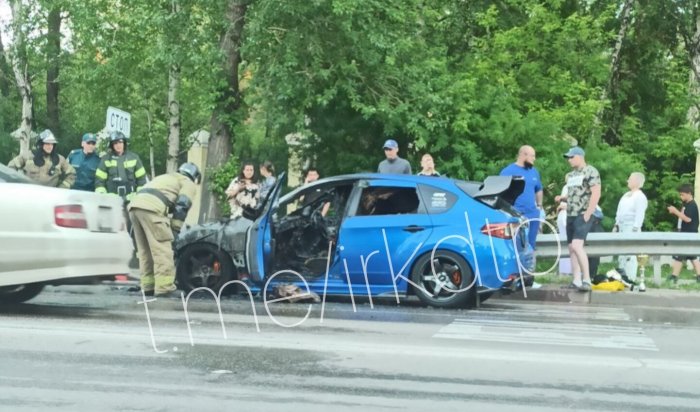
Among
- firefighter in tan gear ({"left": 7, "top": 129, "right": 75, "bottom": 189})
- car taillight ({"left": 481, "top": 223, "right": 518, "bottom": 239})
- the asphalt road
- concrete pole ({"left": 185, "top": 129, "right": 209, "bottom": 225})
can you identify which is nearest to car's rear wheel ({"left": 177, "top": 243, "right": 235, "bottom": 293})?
the asphalt road

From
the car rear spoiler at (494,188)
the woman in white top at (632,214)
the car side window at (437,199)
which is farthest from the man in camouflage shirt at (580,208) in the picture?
the car side window at (437,199)

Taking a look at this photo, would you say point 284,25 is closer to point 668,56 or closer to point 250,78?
point 250,78

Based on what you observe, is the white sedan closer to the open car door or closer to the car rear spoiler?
the open car door

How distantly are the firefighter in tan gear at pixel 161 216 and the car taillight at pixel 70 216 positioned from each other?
206 centimetres

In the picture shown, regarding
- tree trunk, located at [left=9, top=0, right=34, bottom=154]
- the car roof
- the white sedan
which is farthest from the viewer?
tree trunk, located at [left=9, top=0, right=34, bottom=154]

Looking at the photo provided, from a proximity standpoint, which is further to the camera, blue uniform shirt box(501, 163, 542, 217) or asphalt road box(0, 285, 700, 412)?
blue uniform shirt box(501, 163, 542, 217)

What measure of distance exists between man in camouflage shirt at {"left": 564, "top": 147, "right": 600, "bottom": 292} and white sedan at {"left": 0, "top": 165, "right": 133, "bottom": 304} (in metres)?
6.17

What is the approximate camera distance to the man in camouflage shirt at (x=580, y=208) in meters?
12.6

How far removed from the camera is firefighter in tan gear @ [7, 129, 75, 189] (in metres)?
13.2

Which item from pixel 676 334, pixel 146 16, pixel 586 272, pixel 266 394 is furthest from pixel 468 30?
pixel 266 394

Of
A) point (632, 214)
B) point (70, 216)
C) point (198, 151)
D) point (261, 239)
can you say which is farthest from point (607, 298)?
point (198, 151)

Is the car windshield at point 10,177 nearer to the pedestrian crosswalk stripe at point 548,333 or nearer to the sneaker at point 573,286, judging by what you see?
the pedestrian crosswalk stripe at point 548,333

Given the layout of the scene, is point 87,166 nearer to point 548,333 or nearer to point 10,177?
point 10,177

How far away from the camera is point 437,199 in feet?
35.9
